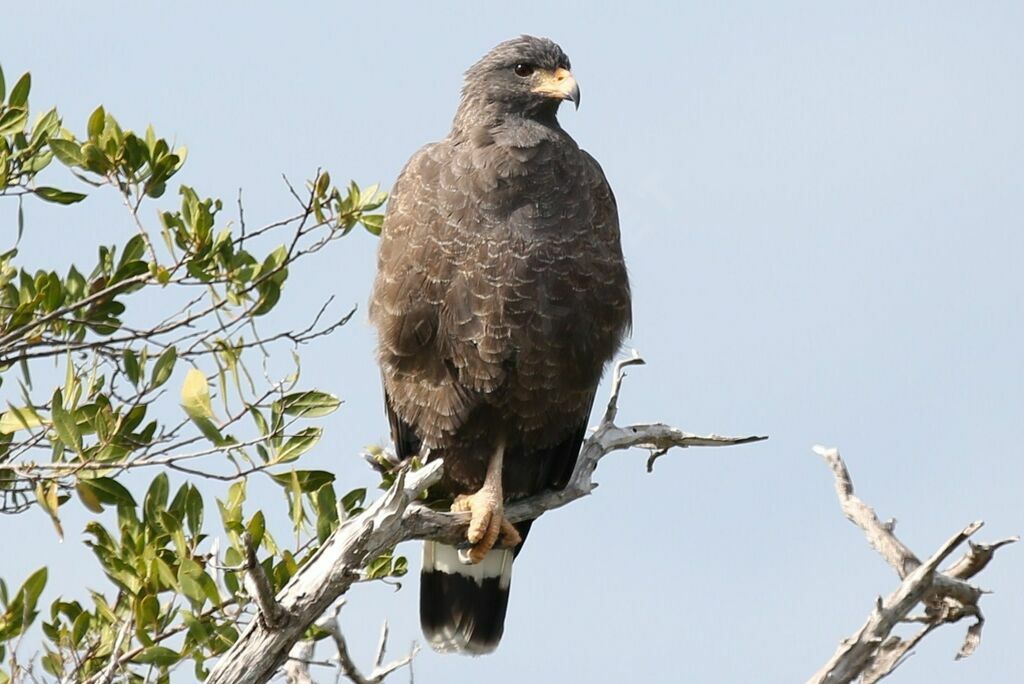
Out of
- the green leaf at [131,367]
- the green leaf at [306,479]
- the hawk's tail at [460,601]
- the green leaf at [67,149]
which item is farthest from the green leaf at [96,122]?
the hawk's tail at [460,601]

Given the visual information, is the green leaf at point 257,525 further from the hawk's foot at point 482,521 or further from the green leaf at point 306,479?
the hawk's foot at point 482,521

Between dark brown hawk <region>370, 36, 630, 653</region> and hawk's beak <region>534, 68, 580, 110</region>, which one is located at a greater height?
hawk's beak <region>534, 68, 580, 110</region>

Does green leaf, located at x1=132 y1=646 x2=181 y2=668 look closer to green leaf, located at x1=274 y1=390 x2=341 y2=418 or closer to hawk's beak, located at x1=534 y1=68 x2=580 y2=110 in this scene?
green leaf, located at x1=274 y1=390 x2=341 y2=418

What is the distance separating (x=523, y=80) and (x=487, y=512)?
171 cm

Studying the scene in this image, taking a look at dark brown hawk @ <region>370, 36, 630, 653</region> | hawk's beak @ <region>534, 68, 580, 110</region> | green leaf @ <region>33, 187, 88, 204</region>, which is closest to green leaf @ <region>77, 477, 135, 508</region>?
green leaf @ <region>33, 187, 88, 204</region>

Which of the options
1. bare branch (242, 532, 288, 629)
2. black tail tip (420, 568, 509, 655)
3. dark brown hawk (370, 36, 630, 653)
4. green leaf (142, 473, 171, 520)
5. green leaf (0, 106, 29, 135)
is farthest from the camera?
black tail tip (420, 568, 509, 655)

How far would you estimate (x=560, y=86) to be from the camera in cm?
543

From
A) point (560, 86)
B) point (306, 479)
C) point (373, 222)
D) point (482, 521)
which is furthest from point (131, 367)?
point (560, 86)

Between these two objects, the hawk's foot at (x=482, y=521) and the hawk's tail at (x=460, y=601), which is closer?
the hawk's foot at (x=482, y=521)

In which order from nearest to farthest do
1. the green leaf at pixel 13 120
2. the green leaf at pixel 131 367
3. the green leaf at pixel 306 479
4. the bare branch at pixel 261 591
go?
1. the bare branch at pixel 261 591
2. the green leaf at pixel 131 367
3. the green leaf at pixel 306 479
4. the green leaf at pixel 13 120

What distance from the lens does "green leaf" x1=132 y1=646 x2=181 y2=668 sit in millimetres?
3521

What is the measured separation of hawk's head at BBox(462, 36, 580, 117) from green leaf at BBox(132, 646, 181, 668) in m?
2.63

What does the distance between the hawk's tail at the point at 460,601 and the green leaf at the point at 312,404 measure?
6.16 feet

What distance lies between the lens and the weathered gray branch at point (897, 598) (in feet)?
14.2
